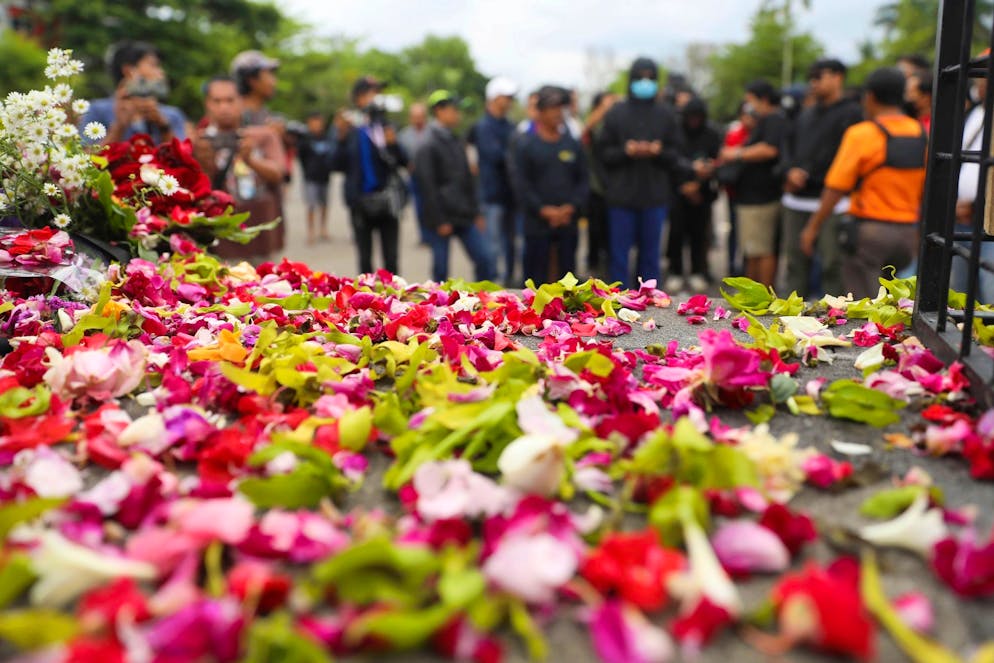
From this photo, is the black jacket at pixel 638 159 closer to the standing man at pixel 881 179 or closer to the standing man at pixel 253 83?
the standing man at pixel 881 179

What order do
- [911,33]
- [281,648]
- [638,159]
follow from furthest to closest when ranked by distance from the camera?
1. [911,33]
2. [638,159]
3. [281,648]

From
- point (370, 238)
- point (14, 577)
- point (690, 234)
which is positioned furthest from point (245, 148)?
point (690, 234)

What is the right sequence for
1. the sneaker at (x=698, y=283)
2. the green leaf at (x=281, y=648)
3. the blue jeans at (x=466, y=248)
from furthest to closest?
the sneaker at (x=698, y=283), the blue jeans at (x=466, y=248), the green leaf at (x=281, y=648)

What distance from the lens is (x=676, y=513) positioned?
1217 millimetres

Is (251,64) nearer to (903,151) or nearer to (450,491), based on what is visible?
(903,151)

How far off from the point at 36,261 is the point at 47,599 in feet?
4.89

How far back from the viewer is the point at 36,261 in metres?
2.33

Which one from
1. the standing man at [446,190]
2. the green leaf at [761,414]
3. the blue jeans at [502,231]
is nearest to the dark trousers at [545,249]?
the standing man at [446,190]

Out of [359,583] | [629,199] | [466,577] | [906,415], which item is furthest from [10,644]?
[629,199]

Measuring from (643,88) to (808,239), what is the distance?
1.67m

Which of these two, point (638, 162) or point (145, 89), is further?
point (638, 162)

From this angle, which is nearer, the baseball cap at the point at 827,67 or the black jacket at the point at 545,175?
the baseball cap at the point at 827,67

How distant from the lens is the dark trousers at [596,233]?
8664mm

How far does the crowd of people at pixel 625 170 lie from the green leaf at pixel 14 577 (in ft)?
12.3
